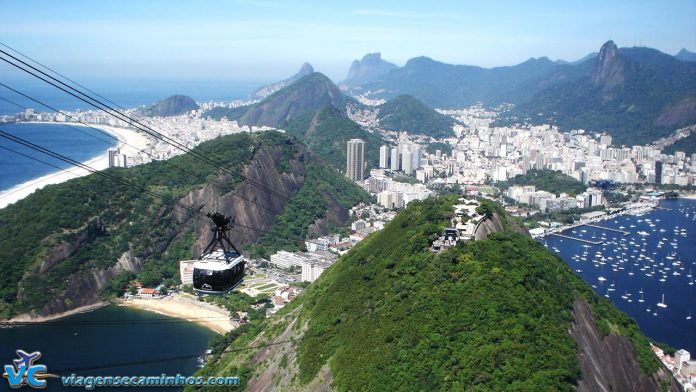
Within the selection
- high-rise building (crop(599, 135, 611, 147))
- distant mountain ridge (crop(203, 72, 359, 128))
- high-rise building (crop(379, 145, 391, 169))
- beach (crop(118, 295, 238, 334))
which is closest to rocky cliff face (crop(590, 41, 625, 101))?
high-rise building (crop(599, 135, 611, 147))

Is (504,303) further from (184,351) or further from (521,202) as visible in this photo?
(521,202)

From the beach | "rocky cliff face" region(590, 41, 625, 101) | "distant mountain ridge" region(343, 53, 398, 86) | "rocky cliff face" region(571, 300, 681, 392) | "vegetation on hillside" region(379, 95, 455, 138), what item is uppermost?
"distant mountain ridge" region(343, 53, 398, 86)

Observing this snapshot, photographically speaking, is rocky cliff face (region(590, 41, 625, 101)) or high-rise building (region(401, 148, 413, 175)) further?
rocky cliff face (region(590, 41, 625, 101))

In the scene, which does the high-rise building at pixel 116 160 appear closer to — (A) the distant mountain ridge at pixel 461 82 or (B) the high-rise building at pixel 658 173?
(B) the high-rise building at pixel 658 173

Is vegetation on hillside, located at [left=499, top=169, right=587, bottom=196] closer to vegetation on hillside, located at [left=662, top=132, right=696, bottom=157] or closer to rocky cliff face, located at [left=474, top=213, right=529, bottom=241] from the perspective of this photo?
vegetation on hillside, located at [left=662, top=132, right=696, bottom=157]

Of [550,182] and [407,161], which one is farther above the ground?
[407,161]

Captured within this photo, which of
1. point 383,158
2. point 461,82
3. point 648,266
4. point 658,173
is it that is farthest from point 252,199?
point 461,82

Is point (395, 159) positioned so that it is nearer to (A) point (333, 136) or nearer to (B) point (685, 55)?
(A) point (333, 136)
